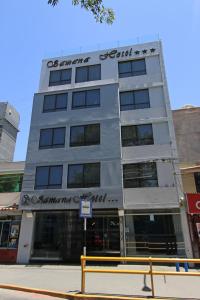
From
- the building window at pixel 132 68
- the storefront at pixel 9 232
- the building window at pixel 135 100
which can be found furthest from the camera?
the building window at pixel 132 68

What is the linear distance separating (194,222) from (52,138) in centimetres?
1186

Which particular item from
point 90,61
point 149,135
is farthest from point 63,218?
point 90,61

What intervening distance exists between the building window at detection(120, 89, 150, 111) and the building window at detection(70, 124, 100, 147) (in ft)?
9.57

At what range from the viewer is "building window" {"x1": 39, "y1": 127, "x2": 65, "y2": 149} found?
20.0 m

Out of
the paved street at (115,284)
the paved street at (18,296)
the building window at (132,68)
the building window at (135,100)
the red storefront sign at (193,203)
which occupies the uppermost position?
the building window at (132,68)

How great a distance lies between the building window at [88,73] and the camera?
22.4 meters

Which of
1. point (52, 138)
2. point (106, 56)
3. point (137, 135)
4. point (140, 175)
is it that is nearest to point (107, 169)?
point (140, 175)

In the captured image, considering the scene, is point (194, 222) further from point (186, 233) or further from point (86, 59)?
point (86, 59)

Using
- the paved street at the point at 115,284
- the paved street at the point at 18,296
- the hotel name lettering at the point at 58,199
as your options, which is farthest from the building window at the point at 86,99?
the paved street at the point at 18,296

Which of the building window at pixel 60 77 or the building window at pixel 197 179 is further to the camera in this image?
the building window at pixel 60 77

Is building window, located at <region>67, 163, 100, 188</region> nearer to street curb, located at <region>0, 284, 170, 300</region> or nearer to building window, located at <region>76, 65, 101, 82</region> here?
building window, located at <region>76, 65, 101, 82</region>

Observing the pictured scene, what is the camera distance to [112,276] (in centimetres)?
1154

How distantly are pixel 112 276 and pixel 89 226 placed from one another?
260 inches

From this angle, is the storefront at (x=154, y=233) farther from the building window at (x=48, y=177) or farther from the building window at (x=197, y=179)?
the building window at (x=48, y=177)
